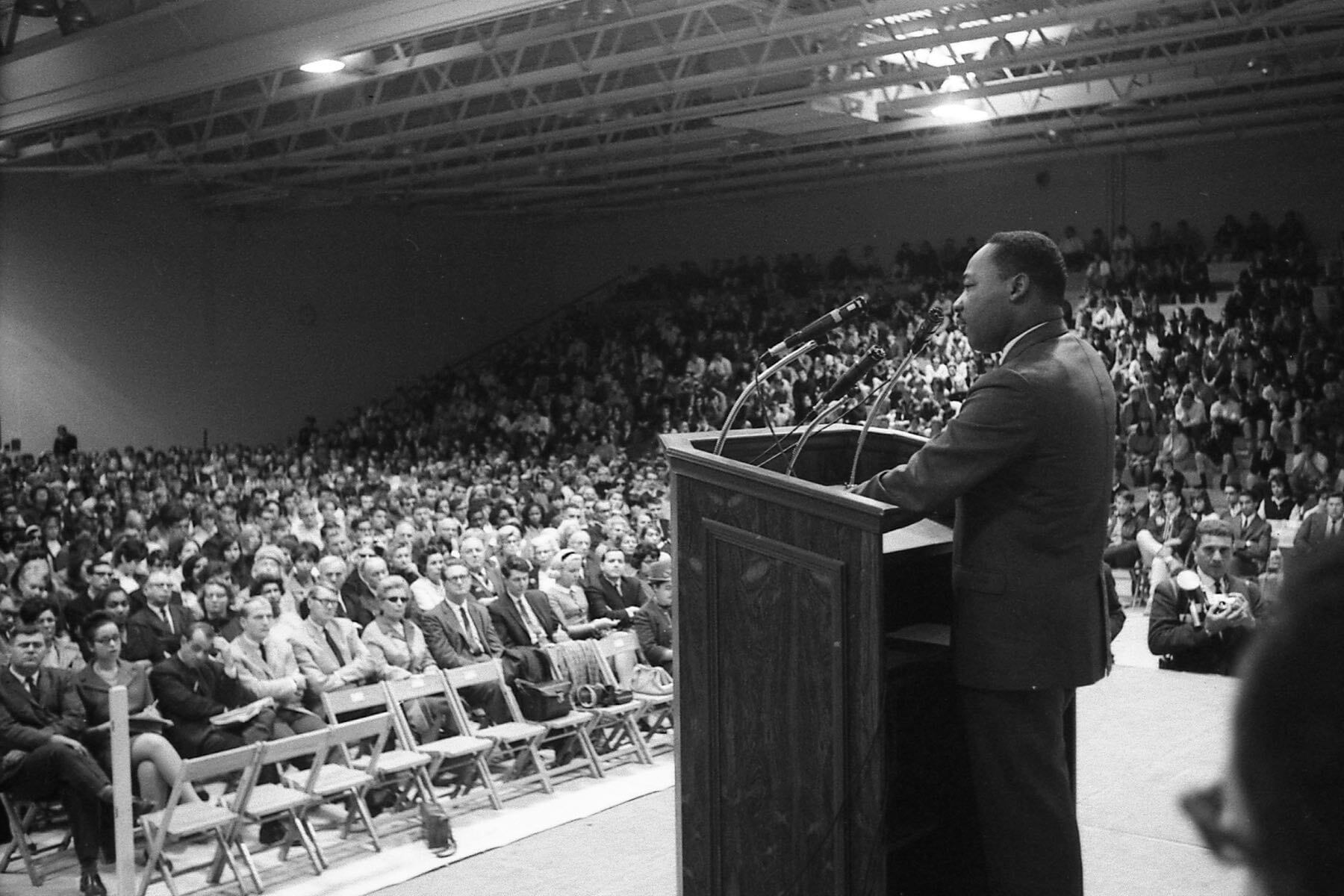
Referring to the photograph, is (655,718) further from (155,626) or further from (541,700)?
(155,626)

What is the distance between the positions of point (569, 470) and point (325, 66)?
246 inches

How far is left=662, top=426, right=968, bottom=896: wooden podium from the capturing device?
2.54 metres

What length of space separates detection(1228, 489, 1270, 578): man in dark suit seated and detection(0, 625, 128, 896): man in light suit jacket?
7471 millimetres

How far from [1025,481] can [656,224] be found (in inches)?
1104

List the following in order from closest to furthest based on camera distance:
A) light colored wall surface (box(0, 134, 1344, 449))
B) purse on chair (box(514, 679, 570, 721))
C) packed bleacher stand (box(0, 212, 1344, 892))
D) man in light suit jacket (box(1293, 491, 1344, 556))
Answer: purse on chair (box(514, 679, 570, 721)) < packed bleacher stand (box(0, 212, 1344, 892)) < man in light suit jacket (box(1293, 491, 1344, 556)) < light colored wall surface (box(0, 134, 1344, 449))

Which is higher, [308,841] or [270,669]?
[270,669]

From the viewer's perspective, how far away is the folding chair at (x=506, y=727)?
6.81m

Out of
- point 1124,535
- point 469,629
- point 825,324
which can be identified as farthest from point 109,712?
point 1124,535

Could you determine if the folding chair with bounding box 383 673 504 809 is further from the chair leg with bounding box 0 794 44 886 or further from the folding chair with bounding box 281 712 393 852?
the chair leg with bounding box 0 794 44 886

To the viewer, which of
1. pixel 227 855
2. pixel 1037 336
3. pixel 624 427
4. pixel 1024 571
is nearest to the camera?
pixel 1024 571

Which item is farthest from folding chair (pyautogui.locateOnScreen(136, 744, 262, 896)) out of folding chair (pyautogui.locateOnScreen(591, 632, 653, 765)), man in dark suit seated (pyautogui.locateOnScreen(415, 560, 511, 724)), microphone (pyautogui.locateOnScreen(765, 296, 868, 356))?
microphone (pyautogui.locateOnScreen(765, 296, 868, 356))

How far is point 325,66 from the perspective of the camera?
14.6 m

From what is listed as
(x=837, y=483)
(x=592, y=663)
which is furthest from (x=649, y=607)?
(x=837, y=483)

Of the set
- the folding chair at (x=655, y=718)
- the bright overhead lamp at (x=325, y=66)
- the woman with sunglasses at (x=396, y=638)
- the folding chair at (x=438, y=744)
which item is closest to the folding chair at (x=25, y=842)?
the folding chair at (x=438, y=744)
